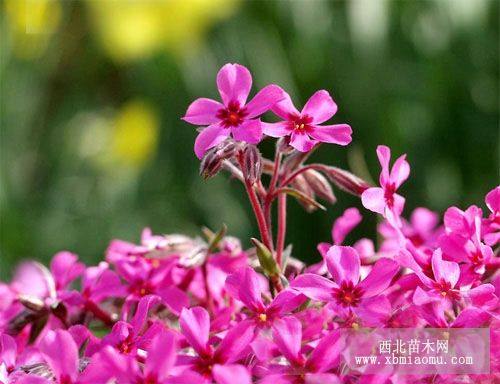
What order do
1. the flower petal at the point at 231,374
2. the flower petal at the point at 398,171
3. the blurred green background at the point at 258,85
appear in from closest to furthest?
the flower petal at the point at 231,374
the flower petal at the point at 398,171
the blurred green background at the point at 258,85

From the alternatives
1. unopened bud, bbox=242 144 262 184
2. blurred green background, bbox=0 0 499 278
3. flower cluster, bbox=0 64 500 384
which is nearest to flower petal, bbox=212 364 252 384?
flower cluster, bbox=0 64 500 384

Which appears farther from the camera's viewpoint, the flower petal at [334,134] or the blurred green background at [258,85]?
the blurred green background at [258,85]

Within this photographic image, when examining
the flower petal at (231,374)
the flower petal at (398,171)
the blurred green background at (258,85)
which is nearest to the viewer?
the flower petal at (231,374)

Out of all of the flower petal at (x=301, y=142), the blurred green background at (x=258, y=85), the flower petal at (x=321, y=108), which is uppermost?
the flower petal at (x=321, y=108)

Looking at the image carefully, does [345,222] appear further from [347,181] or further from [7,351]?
[7,351]

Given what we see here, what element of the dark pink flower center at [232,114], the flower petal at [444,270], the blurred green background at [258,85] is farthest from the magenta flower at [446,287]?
the blurred green background at [258,85]

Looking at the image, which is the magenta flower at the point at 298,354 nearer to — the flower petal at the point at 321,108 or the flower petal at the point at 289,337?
the flower petal at the point at 289,337

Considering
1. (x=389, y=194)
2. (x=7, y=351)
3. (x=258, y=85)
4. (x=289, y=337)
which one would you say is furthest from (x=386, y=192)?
(x=258, y=85)
